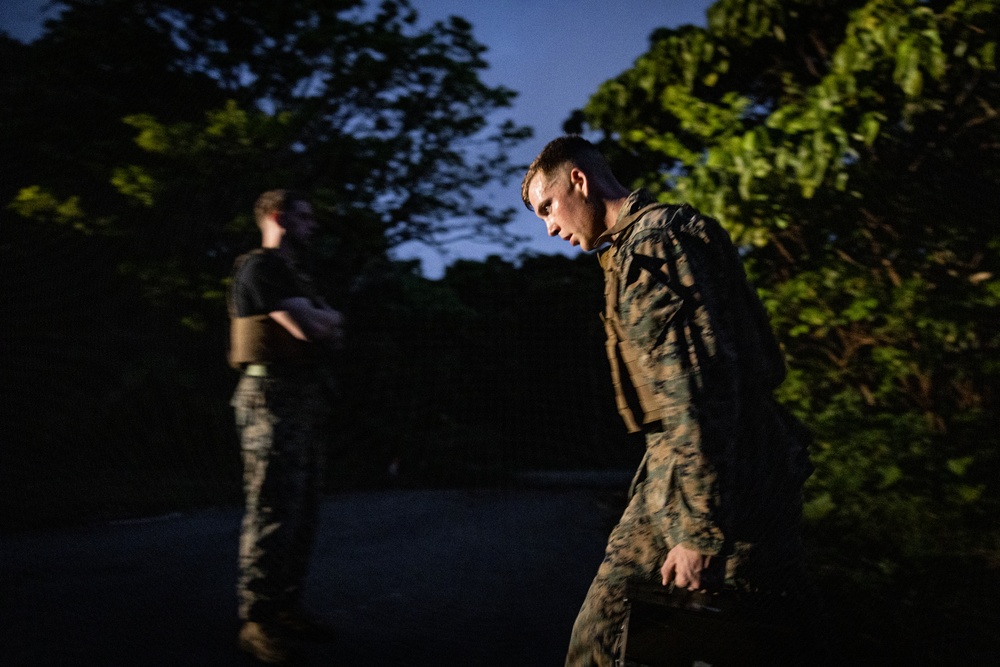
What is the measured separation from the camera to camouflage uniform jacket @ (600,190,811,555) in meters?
1.66

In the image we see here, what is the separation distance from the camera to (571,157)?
2.13 m

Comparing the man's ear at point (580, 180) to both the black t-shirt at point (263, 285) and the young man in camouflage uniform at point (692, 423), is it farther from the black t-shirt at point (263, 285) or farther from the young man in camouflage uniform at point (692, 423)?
the black t-shirt at point (263, 285)

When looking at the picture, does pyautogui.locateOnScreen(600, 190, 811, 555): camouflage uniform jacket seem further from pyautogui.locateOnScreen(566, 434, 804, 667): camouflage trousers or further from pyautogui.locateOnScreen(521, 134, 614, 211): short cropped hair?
pyautogui.locateOnScreen(521, 134, 614, 211): short cropped hair

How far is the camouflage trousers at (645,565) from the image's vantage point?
71.3 inches

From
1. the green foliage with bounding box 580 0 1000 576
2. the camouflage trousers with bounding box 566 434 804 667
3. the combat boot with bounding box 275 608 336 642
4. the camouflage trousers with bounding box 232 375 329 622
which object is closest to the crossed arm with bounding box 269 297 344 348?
the camouflage trousers with bounding box 232 375 329 622

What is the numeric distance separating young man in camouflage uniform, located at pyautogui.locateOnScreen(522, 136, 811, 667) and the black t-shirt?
1.77m

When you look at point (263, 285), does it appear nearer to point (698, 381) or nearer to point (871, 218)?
point (698, 381)

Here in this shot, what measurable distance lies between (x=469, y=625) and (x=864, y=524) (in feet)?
8.19

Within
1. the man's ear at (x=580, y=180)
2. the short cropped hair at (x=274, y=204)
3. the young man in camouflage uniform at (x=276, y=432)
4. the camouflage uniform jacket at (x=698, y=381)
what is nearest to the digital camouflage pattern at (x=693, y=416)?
the camouflage uniform jacket at (x=698, y=381)

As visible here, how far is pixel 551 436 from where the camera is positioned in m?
14.5

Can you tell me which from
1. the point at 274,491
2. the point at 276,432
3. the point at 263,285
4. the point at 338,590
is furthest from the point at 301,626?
the point at 263,285

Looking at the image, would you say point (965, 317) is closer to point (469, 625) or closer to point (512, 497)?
point (469, 625)

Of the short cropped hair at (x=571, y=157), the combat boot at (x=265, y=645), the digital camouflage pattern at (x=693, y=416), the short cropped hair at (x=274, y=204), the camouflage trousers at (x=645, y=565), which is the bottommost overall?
the combat boot at (x=265, y=645)

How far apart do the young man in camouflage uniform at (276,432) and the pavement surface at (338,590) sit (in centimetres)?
24
